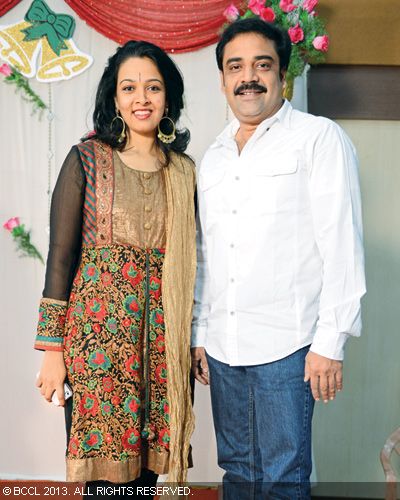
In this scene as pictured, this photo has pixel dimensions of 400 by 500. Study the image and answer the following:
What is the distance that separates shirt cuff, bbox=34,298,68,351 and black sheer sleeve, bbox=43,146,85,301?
2 cm

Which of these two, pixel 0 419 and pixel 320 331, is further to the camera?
pixel 0 419

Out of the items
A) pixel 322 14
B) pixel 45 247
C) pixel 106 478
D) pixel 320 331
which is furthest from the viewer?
pixel 45 247

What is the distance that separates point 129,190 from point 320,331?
695mm

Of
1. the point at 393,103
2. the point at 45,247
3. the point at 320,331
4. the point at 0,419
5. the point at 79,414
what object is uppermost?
the point at 393,103

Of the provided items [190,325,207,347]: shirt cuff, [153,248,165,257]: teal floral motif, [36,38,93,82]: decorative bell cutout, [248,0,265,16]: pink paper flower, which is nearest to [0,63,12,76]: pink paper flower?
[36,38,93,82]: decorative bell cutout

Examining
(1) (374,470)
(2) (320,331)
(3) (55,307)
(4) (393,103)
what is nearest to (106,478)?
(3) (55,307)

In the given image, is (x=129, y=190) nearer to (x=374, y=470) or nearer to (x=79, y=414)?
(x=79, y=414)

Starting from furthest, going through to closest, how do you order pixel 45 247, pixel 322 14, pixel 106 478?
pixel 45 247, pixel 322 14, pixel 106 478

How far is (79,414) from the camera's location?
2.13 meters

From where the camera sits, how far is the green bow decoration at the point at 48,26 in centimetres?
339

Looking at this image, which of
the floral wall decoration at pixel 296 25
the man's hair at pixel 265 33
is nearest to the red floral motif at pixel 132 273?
the man's hair at pixel 265 33

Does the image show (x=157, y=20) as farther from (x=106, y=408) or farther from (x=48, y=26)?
(x=106, y=408)

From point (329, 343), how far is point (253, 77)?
2.55ft

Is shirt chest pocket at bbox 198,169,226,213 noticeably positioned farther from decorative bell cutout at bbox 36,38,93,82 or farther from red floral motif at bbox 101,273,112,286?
decorative bell cutout at bbox 36,38,93,82
